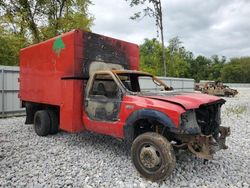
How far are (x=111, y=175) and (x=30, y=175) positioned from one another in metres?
1.44

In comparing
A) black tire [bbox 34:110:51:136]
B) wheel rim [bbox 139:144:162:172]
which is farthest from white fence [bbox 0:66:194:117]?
wheel rim [bbox 139:144:162:172]

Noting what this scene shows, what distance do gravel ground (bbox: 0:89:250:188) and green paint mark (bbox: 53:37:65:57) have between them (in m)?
2.40

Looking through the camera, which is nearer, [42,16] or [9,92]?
[9,92]

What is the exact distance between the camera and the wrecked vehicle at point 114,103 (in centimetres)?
434

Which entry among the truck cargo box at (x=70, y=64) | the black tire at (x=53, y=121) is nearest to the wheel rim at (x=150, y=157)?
the truck cargo box at (x=70, y=64)

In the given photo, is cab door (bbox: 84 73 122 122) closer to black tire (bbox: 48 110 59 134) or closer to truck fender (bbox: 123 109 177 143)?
truck fender (bbox: 123 109 177 143)

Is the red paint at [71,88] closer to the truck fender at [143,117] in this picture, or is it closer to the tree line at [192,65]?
the truck fender at [143,117]

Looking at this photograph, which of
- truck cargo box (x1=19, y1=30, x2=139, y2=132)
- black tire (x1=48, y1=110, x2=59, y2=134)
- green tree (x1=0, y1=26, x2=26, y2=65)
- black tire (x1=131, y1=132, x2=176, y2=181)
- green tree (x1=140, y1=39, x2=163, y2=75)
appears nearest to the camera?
black tire (x1=131, y1=132, x2=176, y2=181)

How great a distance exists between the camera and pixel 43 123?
723 centimetres

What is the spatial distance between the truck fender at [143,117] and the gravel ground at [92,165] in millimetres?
695

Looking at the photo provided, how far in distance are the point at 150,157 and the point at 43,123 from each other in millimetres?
3995

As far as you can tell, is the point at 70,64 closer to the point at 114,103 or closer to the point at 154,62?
the point at 114,103

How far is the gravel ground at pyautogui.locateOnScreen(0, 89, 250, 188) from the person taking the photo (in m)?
4.32

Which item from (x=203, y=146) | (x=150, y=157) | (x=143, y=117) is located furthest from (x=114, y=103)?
(x=203, y=146)
